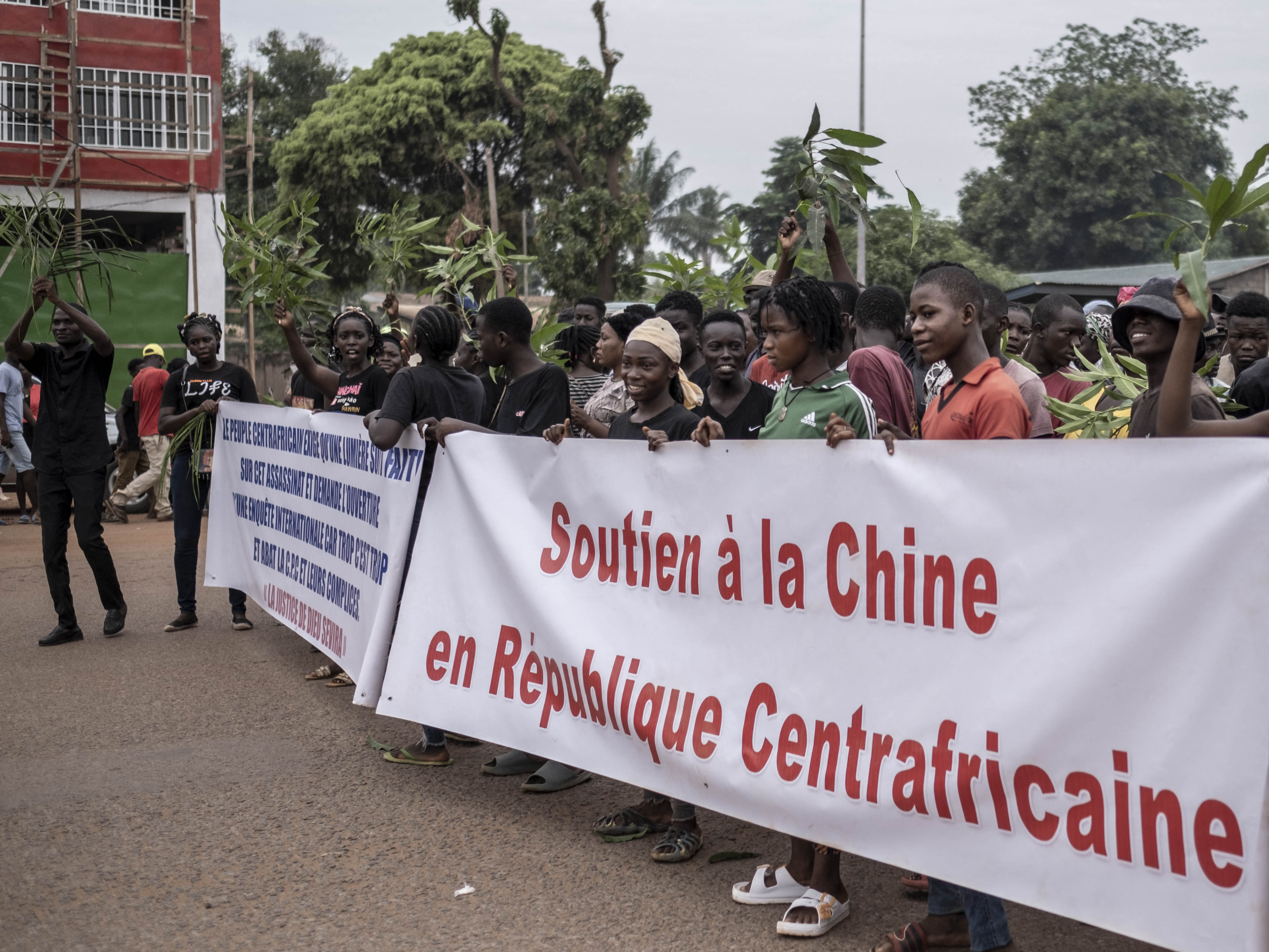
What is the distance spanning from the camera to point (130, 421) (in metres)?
15.4

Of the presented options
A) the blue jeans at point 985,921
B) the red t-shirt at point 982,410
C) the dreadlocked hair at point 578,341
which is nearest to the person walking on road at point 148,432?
the dreadlocked hair at point 578,341

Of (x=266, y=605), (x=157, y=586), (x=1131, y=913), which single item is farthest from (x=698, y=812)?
(x=157, y=586)

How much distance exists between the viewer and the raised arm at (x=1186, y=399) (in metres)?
3.05

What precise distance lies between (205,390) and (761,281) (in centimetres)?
369

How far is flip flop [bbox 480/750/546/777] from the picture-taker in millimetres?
5211

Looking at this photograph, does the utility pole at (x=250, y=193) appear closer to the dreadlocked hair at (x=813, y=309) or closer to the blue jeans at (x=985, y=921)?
the dreadlocked hair at (x=813, y=309)

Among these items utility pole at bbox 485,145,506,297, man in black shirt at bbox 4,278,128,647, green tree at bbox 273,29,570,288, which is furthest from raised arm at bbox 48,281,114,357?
green tree at bbox 273,29,570,288

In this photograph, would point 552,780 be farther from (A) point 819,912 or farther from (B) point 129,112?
(B) point 129,112

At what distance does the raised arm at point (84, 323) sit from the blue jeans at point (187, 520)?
3.08 feet

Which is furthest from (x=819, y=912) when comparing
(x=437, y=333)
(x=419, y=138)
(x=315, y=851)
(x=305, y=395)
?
(x=419, y=138)

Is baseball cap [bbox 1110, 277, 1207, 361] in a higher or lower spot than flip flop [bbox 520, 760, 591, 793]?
higher

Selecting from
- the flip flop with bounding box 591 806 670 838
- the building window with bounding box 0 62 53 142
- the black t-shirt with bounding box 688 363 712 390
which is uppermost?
the building window with bounding box 0 62 53 142

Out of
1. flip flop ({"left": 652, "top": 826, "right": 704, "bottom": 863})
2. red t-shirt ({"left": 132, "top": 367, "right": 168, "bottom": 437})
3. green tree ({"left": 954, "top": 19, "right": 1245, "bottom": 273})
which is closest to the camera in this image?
flip flop ({"left": 652, "top": 826, "right": 704, "bottom": 863})

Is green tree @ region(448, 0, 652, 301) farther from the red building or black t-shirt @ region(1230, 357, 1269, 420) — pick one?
black t-shirt @ region(1230, 357, 1269, 420)
